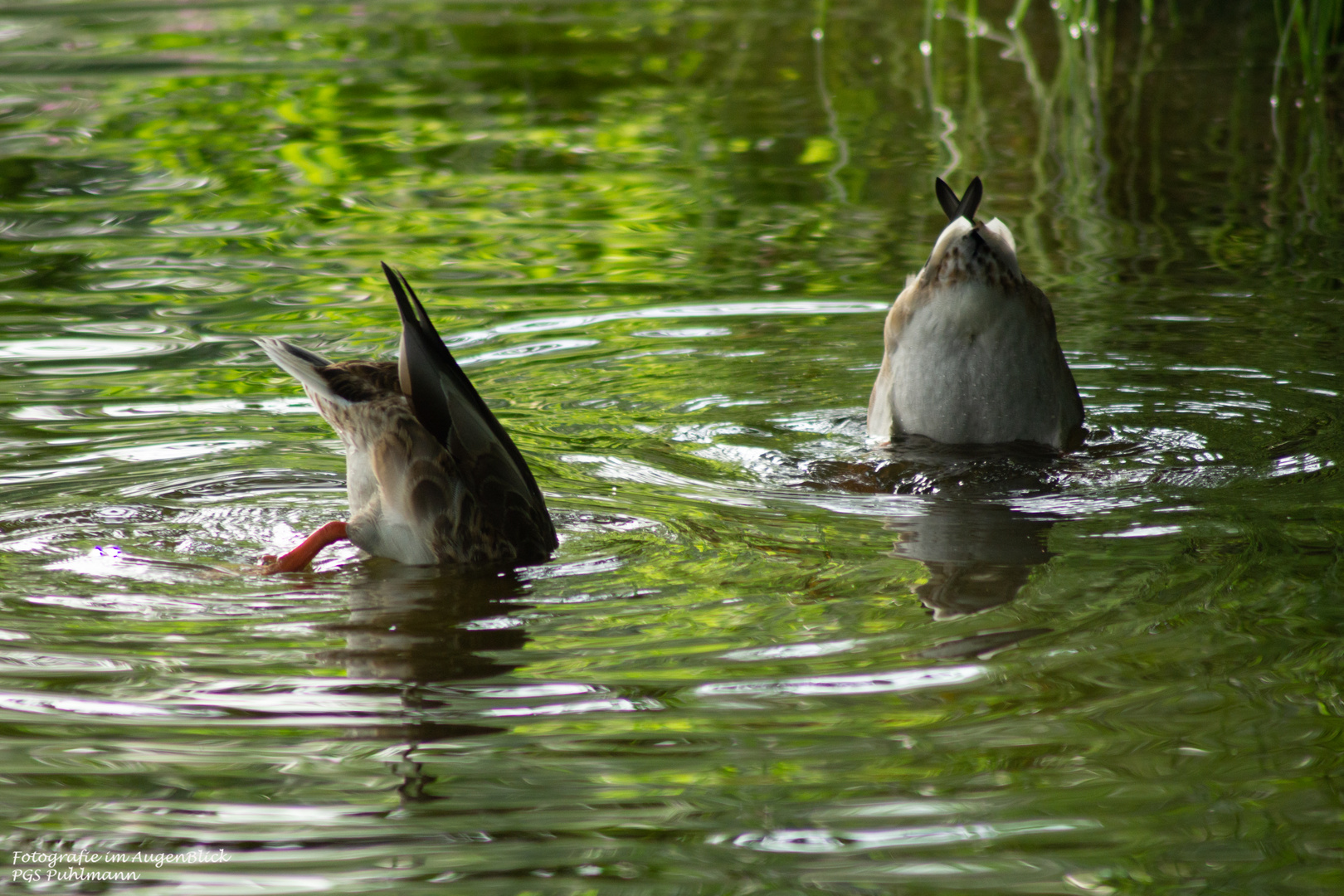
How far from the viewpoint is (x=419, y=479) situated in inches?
176

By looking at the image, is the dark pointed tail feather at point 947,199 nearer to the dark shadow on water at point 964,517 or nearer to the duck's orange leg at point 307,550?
the dark shadow on water at point 964,517

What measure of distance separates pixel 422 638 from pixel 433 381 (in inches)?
26.0

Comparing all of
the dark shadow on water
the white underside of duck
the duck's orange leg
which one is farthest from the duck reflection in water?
the white underside of duck

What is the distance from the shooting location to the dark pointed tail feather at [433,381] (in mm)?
4195

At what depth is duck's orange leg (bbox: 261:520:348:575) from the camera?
4512 millimetres

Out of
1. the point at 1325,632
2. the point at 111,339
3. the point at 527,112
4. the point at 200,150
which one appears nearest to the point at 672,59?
the point at 527,112

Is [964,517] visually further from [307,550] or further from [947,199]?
[307,550]

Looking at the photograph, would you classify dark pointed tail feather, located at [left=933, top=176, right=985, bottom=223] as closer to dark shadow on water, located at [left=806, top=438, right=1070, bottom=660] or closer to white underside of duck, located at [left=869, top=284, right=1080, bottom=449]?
white underside of duck, located at [left=869, top=284, right=1080, bottom=449]

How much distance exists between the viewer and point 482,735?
3.50m

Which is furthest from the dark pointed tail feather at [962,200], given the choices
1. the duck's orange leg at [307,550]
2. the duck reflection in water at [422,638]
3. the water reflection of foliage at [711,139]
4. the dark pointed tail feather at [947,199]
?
the duck's orange leg at [307,550]

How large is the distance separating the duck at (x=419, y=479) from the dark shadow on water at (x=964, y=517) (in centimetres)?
108

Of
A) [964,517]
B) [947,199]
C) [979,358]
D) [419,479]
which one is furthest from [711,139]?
[419,479]

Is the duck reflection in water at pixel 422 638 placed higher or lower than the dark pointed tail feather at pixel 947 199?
lower

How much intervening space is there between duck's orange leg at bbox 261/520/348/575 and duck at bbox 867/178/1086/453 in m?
→ 2.18
